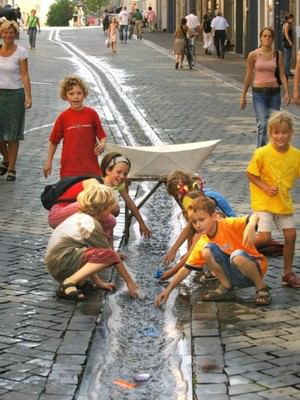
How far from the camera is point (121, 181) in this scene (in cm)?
948

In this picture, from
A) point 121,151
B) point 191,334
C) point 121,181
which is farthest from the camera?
point 121,151

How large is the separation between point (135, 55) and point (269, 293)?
3714 cm

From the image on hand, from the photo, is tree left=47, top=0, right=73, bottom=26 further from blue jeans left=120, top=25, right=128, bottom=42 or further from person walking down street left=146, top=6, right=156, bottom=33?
blue jeans left=120, top=25, right=128, bottom=42

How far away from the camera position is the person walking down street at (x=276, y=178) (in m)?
8.77

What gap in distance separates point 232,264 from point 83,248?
A: 1036 mm

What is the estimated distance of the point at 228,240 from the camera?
27.4 ft

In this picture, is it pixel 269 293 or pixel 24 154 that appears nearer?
pixel 269 293

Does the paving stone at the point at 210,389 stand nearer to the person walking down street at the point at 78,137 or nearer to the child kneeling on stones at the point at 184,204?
the child kneeling on stones at the point at 184,204

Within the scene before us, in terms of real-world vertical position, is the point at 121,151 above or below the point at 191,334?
above

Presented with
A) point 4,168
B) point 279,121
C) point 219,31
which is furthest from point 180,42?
point 279,121

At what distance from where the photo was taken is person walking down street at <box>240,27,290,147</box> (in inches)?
567

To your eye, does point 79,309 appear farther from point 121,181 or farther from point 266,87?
point 266,87

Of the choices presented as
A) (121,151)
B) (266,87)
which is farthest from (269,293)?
(266,87)

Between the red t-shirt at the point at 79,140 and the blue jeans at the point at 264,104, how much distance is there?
15.6ft
